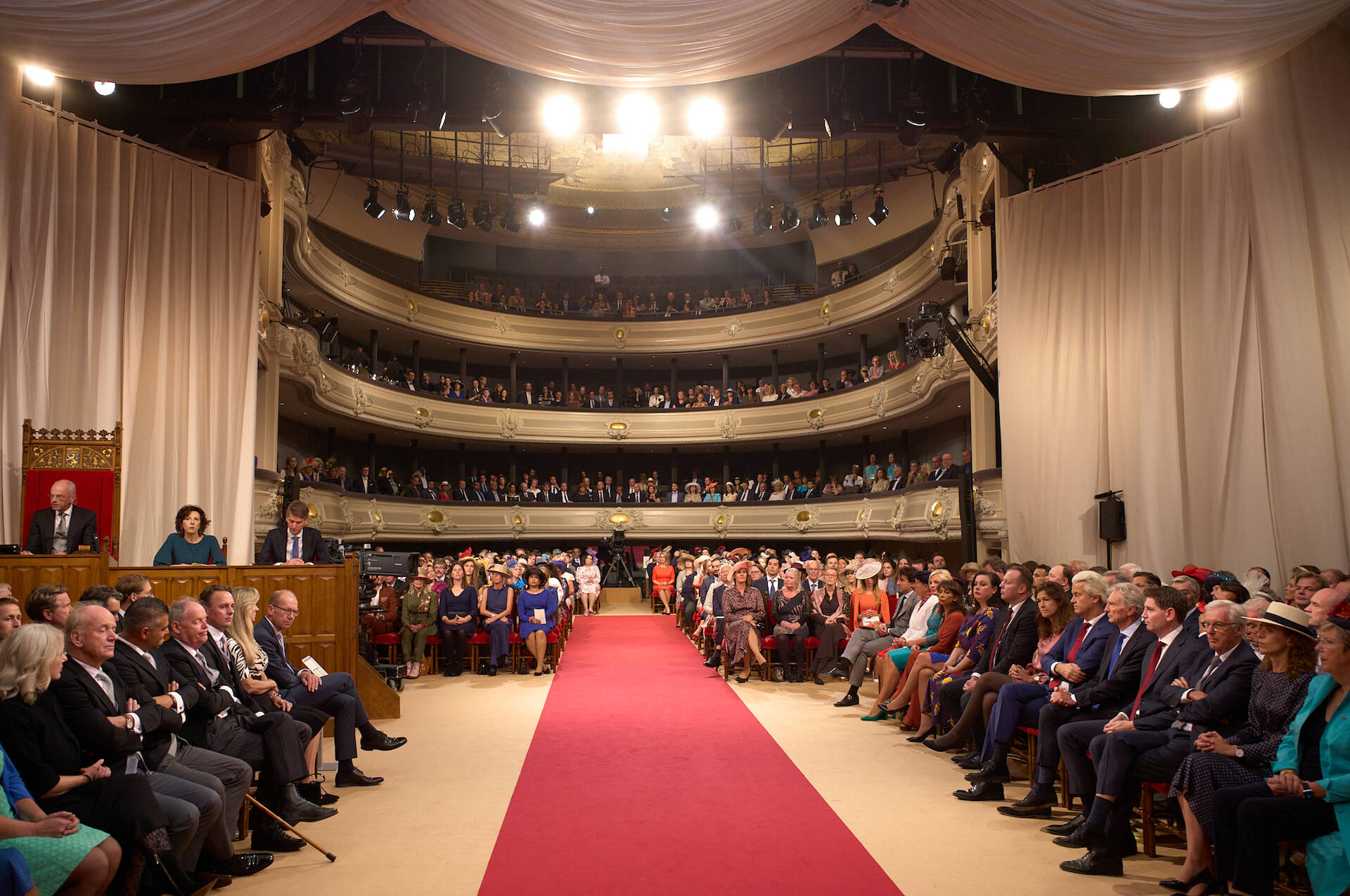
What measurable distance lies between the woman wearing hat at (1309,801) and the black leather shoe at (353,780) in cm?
449

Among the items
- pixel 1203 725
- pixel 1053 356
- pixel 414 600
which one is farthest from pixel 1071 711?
pixel 414 600

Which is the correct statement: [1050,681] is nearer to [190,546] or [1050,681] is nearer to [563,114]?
[190,546]

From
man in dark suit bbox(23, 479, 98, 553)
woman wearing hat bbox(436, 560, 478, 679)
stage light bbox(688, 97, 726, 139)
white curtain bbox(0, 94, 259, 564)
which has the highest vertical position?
stage light bbox(688, 97, 726, 139)

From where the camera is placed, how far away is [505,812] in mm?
4871

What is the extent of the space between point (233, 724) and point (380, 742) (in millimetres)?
1596

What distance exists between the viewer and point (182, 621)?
4.24 m

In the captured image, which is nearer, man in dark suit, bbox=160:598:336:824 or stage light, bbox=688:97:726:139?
man in dark suit, bbox=160:598:336:824

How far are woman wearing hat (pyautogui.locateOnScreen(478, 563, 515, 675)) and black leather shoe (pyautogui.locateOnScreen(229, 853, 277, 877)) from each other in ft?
20.0

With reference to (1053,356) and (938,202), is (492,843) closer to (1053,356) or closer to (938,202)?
(1053,356)

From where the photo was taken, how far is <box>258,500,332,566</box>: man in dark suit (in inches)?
260

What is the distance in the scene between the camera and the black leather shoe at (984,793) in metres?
5.14

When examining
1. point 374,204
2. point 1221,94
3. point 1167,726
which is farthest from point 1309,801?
point 374,204

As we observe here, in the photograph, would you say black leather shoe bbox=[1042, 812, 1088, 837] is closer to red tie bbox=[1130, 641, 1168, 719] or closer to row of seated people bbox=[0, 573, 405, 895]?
red tie bbox=[1130, 641, 1168, 719]

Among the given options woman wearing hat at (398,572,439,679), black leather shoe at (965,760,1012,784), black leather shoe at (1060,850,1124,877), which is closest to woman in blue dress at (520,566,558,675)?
woman wearing hat at (398,572,439,679)
